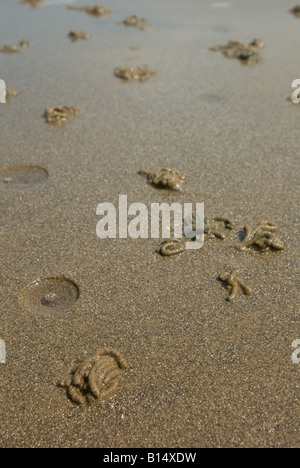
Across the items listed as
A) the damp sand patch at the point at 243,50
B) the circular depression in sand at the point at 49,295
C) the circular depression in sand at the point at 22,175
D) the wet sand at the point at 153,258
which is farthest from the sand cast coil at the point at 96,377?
the damp sand patch at the point at 243,50

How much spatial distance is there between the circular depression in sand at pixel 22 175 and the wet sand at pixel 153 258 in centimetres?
3

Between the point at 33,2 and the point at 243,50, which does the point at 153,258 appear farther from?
the point at 33,2

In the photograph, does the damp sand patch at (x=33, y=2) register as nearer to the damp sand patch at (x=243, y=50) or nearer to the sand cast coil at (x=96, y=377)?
the damp sand patch at (x=243, y=50)

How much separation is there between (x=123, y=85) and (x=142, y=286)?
3.95 metres

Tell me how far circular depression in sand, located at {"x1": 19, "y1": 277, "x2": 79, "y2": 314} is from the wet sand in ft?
0.12

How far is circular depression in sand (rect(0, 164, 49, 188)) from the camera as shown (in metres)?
4.50

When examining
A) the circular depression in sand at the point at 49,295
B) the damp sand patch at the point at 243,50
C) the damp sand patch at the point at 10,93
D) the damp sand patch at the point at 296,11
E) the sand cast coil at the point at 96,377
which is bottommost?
the sand cast coil at the point at 96,377

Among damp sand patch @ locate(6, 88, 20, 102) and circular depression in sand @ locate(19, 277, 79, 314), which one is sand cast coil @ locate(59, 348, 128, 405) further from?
damp sand patch @ locate(6, 88, 20, 102)

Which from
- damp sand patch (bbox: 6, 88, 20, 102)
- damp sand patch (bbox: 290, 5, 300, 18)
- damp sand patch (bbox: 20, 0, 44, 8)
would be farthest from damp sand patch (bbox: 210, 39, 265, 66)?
damp sand patch (bbox: 20, 0, 44, 8)

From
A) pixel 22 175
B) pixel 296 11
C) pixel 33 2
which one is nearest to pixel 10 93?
pixel 22 175

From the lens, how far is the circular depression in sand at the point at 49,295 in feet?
10.6

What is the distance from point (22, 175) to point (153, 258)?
74.7 inches

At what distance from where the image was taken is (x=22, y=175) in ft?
15.2

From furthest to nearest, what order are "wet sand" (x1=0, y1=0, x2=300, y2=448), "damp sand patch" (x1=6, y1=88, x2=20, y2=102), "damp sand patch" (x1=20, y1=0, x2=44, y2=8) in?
"damp sand patch" (x1=20, y1=0, x2=44, y2=8) < "damp sand patch" (x1=6, y1=88, x2=20, y2=102) < "wet sand" (x1=0, y1=0, x2=300, y2=448)
